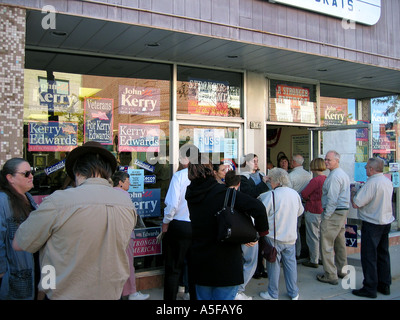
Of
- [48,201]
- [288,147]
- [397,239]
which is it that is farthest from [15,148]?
[397,239]

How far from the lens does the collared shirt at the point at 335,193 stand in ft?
18.1

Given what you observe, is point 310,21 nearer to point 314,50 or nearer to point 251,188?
point 314,50

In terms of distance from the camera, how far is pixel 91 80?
545 cm

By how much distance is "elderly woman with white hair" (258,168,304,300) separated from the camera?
15.2 feet

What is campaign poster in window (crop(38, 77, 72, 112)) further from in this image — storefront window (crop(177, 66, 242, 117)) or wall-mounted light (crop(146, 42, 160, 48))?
storefront window (crop(177, 66, 242, 117))

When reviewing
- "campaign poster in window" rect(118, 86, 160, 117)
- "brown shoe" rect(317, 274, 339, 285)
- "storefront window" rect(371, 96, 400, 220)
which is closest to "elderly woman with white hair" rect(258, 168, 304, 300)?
"brown shoe" rect(317, 274, 339, 285)

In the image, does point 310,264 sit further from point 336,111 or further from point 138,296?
point 336,111

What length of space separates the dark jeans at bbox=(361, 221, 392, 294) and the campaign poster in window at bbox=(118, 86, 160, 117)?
11.8ft

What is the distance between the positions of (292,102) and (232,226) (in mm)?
4761

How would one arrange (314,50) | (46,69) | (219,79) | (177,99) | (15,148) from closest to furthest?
(15,148) < (46,69) < (314,50) < (177,99) < (219,79)

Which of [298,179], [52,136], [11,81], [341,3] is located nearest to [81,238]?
[11,81]

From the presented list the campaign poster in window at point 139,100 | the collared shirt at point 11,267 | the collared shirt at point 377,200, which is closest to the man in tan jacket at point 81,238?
the collared shirt at point 11,267

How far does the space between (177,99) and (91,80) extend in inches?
54.5
